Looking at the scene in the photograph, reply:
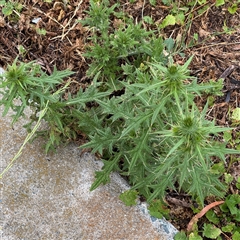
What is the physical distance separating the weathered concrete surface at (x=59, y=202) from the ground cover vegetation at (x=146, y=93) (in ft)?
0.45

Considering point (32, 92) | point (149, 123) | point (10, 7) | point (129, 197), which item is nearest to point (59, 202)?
point (129, 197)

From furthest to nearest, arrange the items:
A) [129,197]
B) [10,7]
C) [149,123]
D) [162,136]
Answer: [10,7] < [129,197] < [149,123] < [162,136]

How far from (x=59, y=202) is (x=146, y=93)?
1.18 m

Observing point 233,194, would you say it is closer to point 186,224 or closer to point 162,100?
point 186,224

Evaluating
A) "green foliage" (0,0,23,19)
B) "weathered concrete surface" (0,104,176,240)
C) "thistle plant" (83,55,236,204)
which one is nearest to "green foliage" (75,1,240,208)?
"thistle plant" (83,55,236,204)

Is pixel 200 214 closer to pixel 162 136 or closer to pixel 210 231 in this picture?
pixel 210 231

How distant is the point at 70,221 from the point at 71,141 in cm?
65

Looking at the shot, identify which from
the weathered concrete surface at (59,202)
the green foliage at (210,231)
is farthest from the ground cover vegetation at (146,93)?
the weathered concrete surface at (59,202)

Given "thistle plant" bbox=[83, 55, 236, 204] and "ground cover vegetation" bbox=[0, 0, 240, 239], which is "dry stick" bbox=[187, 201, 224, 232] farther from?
"thistle plant" bbox=[83, 55, 236, 204]

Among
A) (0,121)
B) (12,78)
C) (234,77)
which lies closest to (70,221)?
(0,121)

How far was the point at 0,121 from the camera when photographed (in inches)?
130

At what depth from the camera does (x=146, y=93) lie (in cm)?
255

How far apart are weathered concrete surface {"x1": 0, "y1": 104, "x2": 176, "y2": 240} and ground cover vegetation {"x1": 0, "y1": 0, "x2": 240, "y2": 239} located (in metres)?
0.14

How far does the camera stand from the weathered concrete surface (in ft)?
9.91
